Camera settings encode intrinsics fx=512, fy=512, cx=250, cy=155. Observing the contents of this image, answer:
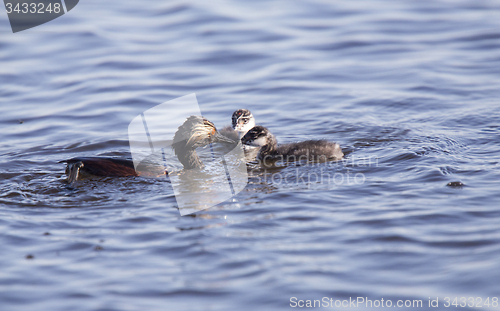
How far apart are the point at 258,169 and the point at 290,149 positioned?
1.86 ft

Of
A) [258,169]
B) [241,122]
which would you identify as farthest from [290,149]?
[241,122]

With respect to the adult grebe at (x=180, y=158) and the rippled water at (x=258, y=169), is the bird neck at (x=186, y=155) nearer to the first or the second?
the adult grebe at (x=180, y=158)

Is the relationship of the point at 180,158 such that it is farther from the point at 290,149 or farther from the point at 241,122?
the point at 241,122

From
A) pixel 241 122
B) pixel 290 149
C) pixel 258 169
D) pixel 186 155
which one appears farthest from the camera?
pixel 241 122

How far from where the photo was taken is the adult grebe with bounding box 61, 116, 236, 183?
6270 millimetres

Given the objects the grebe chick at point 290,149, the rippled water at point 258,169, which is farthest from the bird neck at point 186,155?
the grebe chick at point 290,149

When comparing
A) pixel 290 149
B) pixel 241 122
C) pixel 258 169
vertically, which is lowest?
pixel 258 169

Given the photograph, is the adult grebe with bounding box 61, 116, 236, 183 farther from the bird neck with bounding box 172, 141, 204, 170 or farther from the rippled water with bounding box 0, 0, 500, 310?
the rippled water with bounding box 0, 0, 500, 310

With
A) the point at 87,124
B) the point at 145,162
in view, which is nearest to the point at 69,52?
the point at 87,124

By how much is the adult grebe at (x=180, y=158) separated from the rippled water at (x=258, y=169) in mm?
166

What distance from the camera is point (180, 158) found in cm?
712

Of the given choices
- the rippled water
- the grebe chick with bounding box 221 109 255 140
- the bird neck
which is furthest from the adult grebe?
the grebe chick with bounding box 221 109 255 140

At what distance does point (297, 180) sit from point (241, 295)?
2.63 metres

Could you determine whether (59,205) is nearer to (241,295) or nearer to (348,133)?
(241,295)
